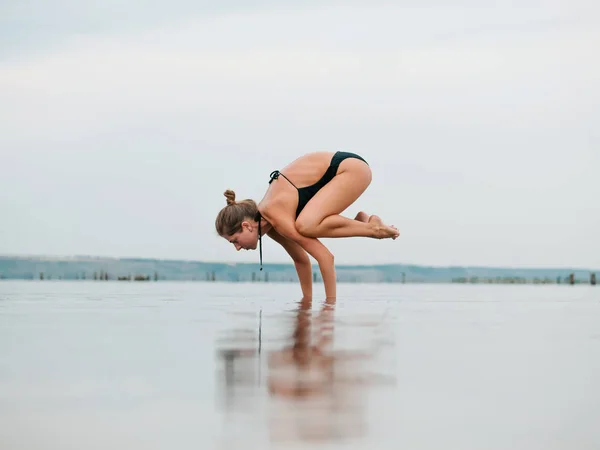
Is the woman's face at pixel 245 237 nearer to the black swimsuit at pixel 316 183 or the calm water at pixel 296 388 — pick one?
the black swimsuit at pixel 316 183

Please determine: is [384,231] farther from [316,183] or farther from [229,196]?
[229,196]

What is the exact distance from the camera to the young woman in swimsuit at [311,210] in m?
7.17

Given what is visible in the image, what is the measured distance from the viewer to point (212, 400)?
202cm

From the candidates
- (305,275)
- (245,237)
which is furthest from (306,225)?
(305,275)

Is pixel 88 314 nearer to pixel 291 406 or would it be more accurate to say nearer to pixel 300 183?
pixel 300 183

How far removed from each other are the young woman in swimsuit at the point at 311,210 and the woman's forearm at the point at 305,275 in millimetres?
464

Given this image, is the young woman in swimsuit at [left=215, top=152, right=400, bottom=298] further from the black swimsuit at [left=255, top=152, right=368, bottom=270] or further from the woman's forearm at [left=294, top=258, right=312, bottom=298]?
the woman's forearm at [left=294, top=258, right=312, bottom=298]

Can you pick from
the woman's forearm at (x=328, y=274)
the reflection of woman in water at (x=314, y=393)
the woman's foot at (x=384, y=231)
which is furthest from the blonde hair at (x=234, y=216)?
the reflection of woman in water at (x=314, y=393)

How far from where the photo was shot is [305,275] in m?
8.20

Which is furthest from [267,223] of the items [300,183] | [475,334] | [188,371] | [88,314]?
[188,371]

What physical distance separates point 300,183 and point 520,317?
258 cm

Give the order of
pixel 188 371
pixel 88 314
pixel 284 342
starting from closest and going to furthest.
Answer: pixel 188 371 < pixel 284 342 < pixel 88 314

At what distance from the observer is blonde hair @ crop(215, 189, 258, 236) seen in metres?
7.30

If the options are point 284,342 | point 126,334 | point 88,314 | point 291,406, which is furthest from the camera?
point 88,314
